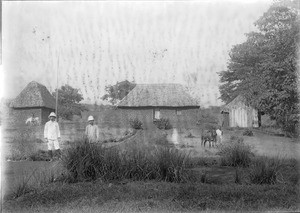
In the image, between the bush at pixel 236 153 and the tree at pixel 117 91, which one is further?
the tree at pixel 117 91

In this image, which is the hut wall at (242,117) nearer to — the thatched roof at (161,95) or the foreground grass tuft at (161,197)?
the thatched roof at (161,95)

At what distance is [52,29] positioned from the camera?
681cm

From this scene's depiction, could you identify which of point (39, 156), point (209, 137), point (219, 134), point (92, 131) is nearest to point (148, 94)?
point (92, 131)

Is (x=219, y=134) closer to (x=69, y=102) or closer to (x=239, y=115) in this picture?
(x=239, y=115)

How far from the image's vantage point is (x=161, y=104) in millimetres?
7270

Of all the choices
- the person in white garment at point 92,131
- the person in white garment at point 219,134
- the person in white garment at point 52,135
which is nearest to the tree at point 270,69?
the person in white garment at point 219,134

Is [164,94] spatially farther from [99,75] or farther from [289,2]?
[289,2]

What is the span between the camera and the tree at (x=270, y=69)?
6996 millimetres

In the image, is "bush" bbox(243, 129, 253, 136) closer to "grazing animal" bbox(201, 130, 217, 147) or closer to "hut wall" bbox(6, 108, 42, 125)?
"grazing animal" bbox(201, 130, 217, 147)

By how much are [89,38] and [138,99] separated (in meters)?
1.53

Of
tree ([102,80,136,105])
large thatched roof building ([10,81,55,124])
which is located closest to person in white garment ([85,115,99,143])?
tree ([102,80,136,105])

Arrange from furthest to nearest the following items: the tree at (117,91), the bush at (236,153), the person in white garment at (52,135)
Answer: the tree at (117,91), the bush at (236,153), the person in white garment at (52,135)

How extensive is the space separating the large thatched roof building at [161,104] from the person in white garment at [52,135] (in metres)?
1.32

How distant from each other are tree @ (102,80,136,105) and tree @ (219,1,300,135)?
1.85 m
